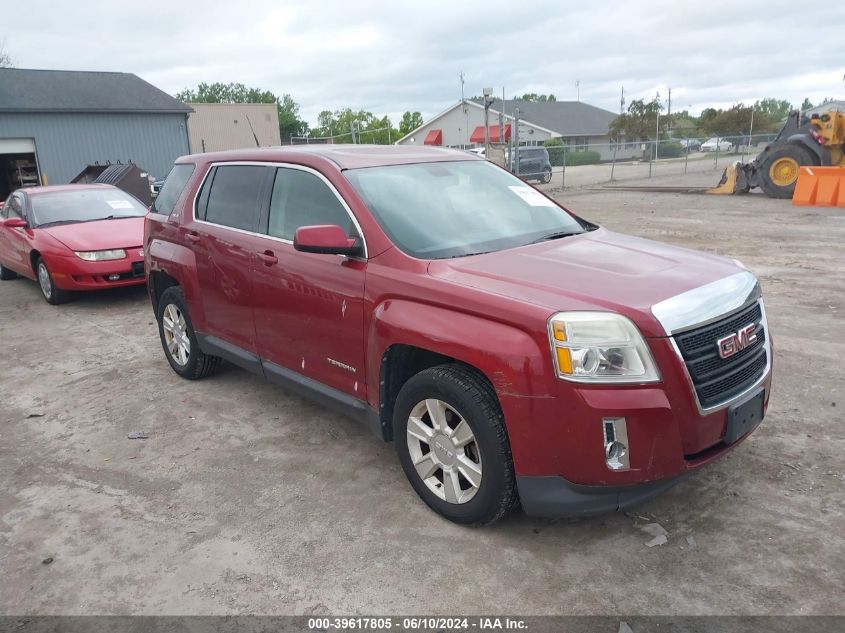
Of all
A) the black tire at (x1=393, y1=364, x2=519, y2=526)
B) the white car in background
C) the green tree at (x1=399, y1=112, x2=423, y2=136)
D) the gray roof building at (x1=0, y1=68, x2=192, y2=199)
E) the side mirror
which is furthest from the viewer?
the green tree at (x1=399, y1=112, x2=423, y2=136)

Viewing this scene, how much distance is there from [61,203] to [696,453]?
370 inches

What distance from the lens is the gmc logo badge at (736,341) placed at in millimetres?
3068

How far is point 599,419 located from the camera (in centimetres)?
280

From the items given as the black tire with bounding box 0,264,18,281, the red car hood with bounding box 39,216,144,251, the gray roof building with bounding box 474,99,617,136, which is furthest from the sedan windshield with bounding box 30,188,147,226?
the gray roof building with bounding box 474,99,617,136

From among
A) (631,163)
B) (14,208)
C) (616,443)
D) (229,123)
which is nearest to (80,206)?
(14,208)

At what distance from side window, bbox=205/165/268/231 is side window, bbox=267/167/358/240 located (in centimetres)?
21

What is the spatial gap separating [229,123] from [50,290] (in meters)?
40.2

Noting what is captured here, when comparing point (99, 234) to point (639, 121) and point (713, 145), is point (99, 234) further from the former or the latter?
point (639, 121)

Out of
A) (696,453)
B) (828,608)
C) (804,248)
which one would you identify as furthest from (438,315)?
(804,248)

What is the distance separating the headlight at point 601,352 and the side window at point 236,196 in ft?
8.27

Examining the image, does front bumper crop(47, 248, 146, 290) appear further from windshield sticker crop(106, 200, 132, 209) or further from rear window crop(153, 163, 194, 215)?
rear window crop(153, 163, 194, 215)

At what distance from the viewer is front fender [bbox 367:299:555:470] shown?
2.88m

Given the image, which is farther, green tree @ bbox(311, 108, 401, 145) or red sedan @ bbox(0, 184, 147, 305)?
green tree @ bbox(311, 108, 401, 145)

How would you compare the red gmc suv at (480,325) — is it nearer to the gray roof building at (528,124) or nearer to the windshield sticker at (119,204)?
the windshield sticker at (119,204)
